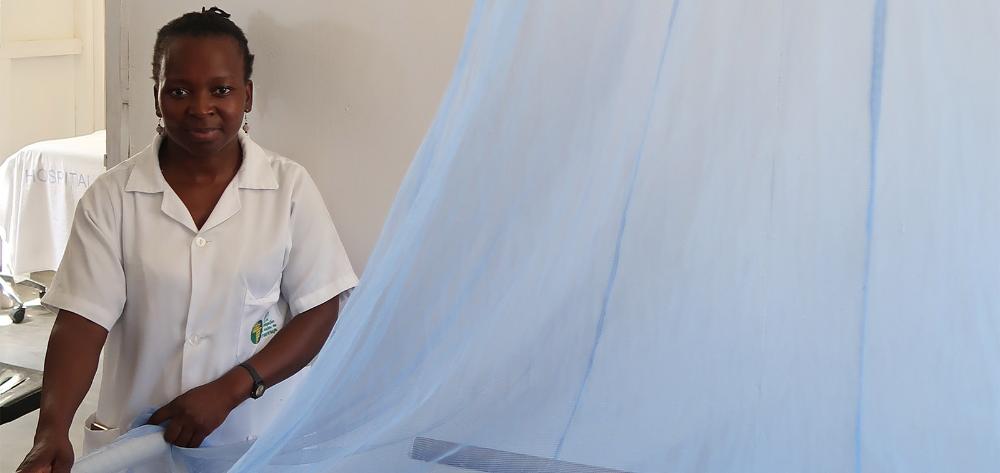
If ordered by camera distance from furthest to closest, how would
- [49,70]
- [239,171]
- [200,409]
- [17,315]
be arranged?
1. [49,70]
2. [17,315]
3. [239,171]
4. [200,409]

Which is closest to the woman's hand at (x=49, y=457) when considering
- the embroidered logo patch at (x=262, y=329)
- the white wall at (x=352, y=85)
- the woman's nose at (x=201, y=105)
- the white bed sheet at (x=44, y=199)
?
the embroidered logo patch at (x=262, y=329)

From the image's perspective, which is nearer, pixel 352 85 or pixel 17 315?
pixel 352 85

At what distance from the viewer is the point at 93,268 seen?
1225 mm

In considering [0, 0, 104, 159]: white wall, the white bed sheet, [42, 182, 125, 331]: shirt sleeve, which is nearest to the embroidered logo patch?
[42, 182, 125, 331]: shirt sleeve

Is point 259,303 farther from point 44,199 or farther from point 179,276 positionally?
point 44,199

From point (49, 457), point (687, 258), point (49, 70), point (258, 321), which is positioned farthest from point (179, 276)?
point (49, 70)

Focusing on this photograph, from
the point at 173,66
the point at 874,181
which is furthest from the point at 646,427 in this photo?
the point at 173,66

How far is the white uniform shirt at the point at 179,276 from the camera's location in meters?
1.24

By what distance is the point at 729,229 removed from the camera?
0.97m

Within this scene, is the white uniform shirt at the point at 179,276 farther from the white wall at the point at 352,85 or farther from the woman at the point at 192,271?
the white wall at the point at 352,85

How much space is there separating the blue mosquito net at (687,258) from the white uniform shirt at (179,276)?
187 millimetres

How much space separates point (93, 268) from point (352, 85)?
0.47 metres

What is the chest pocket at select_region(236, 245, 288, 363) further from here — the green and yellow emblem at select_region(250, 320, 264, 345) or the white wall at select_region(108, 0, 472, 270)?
the white wall at select_region(108, 0, 472, 270)

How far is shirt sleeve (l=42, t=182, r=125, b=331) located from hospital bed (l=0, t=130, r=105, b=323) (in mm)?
2556
